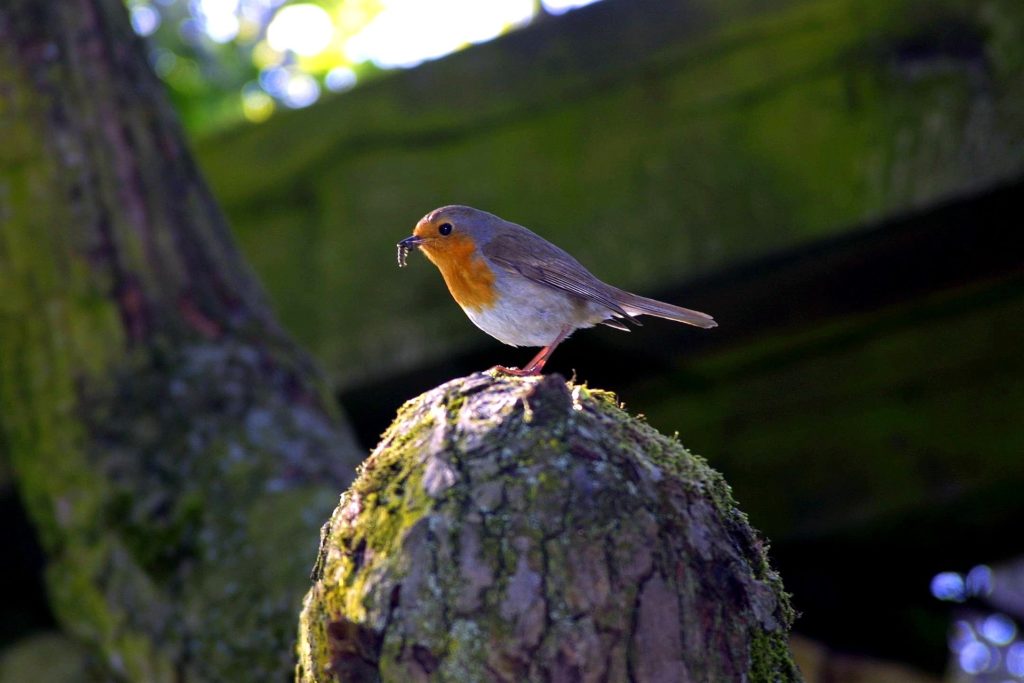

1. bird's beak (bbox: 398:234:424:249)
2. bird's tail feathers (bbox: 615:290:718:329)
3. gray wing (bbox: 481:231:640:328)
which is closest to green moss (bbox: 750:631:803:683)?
bird's tail feathers (bbox: 615:290:718:329)

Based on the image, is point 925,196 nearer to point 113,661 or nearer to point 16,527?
point 113,661

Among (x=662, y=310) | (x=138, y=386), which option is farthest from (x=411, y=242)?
(x=138, y=386)

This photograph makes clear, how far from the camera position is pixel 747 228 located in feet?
11.0

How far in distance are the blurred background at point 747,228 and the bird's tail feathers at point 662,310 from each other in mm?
507

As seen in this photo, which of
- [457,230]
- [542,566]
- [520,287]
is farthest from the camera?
[457,230]

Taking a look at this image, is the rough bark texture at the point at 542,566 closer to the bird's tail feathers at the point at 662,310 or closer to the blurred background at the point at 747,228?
the bird's tail feathers at the point at 662,310

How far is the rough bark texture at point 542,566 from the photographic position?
1453 mm

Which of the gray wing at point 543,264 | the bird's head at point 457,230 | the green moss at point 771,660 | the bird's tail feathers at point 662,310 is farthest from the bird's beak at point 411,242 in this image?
the green moss at point 771,660

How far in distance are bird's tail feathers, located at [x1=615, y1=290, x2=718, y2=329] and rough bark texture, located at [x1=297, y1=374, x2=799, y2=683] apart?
1.20 meters

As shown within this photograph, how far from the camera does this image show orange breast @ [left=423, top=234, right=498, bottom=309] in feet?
10.00

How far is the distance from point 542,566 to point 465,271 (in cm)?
171

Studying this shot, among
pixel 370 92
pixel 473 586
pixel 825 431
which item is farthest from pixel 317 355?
pixel 473 586

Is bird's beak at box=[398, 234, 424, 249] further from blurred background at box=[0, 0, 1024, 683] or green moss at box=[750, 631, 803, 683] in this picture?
green moss at box=[750, 631, 803, 683]

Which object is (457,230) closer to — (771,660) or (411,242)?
(411,242)
